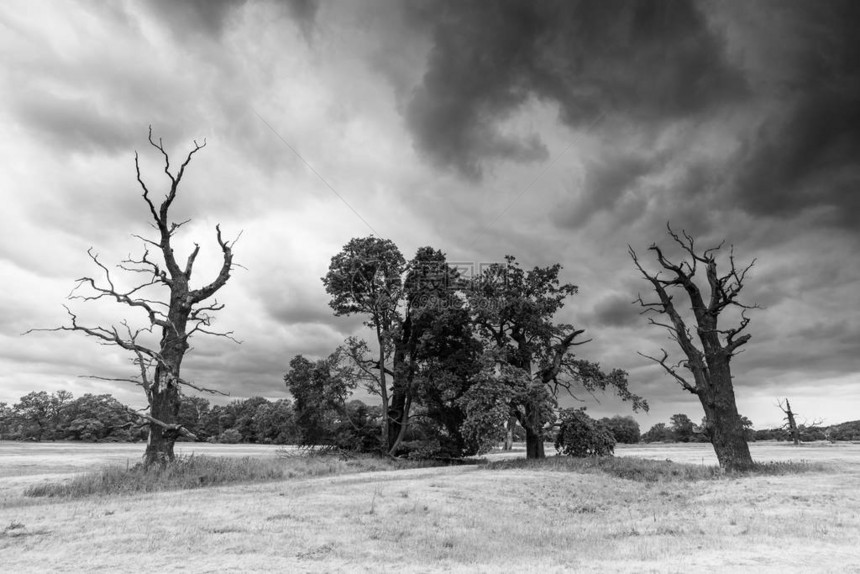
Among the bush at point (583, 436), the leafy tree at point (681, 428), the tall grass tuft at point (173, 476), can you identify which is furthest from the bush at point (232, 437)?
the leafy tree at point (681, 428)

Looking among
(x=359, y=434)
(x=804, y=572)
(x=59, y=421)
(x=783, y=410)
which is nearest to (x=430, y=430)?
(x=359, y=434)

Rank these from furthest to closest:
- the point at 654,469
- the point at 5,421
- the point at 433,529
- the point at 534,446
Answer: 1. the point at 5,421
2. the point at 534,446
3. the point at 654,469
4. the point at 433,529

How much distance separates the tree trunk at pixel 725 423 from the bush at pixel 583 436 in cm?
692

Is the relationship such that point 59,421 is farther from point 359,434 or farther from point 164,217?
point 164,217

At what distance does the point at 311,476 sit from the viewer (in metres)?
22.0

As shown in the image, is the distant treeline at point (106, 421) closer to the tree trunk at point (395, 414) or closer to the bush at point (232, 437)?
the bush at point (232, 437)

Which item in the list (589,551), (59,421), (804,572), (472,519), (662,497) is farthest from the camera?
(59,421)

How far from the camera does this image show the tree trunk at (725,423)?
77.6ft

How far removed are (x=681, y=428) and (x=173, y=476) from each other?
115 m

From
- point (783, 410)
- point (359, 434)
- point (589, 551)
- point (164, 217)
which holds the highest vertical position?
point (164, 217)

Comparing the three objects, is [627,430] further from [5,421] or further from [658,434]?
[5,421]

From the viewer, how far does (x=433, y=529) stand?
1133 cm

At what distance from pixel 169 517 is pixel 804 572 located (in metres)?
12.0

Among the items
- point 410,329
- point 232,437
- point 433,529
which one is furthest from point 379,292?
point 232,437
